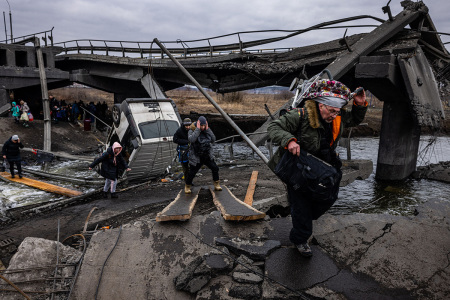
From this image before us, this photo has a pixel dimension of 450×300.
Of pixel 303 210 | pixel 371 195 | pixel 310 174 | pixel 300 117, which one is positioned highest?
pixel 300 117

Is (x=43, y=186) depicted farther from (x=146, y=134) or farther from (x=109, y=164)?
(x=146, y=134)

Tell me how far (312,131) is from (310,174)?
1.57ft

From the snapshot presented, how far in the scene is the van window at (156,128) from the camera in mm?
11688

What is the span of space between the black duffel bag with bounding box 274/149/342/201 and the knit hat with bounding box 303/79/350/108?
584 mm

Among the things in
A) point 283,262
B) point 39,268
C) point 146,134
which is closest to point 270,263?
point 283,262

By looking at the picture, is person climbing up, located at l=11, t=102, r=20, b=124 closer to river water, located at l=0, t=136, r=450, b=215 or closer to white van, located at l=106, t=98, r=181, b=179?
river water, located at l=0, t=136, r=450, b=215

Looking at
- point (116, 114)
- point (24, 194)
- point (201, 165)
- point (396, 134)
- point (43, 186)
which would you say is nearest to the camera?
point (201, 165)

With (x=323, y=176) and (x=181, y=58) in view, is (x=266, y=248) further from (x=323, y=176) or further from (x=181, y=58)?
(x=181, y=58)

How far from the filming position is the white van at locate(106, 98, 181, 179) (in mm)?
11562

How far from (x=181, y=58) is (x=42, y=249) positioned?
63.9 feet

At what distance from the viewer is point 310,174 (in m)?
3.16

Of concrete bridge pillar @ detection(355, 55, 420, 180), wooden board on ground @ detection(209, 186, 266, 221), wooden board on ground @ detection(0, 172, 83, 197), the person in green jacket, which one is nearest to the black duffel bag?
the person in green jacket

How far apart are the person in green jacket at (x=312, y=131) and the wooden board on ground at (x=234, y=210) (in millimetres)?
897

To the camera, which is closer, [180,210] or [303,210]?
[303,210]
